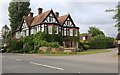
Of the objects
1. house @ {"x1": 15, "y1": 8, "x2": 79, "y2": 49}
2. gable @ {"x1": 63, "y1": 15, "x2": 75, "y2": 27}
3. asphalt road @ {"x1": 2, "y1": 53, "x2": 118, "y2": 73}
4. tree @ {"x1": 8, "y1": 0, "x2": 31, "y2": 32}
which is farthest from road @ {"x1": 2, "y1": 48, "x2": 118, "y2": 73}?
tree @ {"x1": 8, "y1": 0, "x2": 31, "y2": 32}

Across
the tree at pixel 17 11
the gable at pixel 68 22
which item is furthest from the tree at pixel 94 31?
the gable at pixel 68 22

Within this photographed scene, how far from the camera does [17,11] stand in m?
74.7

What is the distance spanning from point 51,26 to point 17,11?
80.8 feet

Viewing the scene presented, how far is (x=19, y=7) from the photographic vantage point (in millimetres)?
74562

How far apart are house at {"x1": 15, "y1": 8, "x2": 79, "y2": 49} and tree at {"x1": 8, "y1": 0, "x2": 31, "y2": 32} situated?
1140 centimetres

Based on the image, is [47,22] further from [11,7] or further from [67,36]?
[11,7]

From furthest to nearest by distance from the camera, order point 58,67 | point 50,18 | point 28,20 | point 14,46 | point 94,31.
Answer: point 94,31, point 28,20, point 14,46, point 50,18, point 58,67

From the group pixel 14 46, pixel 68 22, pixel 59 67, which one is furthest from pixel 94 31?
pixel 59 67

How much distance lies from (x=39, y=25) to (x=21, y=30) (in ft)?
34.8

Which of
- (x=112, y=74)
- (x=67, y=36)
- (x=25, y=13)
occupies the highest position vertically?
(x=25, y=13)

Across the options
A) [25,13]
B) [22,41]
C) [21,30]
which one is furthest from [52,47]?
[25,13]

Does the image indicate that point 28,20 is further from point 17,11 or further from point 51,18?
point 17,11

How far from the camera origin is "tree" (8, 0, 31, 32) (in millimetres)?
74750

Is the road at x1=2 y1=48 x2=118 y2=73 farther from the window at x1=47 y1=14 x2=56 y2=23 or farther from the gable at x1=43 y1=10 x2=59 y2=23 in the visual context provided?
the window at x1=47 y1=14 x2=56 y2=23
